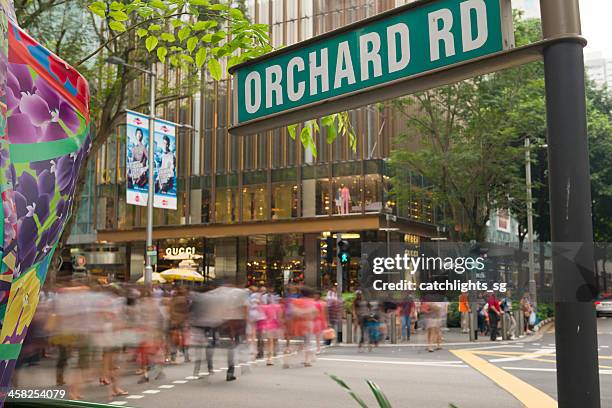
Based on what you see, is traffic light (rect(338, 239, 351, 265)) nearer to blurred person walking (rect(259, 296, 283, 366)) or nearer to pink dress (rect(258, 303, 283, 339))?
blurred person walking (rect(259, 296, 283, 366))

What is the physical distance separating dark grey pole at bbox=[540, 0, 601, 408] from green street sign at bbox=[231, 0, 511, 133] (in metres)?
A: 0.25

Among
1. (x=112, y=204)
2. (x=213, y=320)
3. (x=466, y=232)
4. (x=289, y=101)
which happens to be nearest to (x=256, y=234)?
(x=112, y=204)

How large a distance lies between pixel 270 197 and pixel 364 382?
83.6ft

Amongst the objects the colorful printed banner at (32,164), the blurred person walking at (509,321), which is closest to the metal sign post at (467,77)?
the colorful printed banner at (32,164)

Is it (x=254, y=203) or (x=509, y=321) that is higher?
(x=254, y=203)

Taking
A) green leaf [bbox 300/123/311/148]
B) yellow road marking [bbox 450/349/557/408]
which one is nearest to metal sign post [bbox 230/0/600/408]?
green leaf [bbox 300/123/311/148]

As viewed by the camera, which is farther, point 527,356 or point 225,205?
point 225,205

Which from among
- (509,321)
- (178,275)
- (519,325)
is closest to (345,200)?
(178,275)

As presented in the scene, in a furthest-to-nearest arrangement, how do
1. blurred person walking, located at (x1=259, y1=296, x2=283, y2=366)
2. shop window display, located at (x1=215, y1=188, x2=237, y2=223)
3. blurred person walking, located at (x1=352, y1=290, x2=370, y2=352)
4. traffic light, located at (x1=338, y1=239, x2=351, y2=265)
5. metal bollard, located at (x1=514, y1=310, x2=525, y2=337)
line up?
1. shop window display, located at (x1=215, y1=188, x2=237, y2=223)
2. metal bollard, located at (x1=514, y1=310, x2=525, y2=337)
3. traffic light, located at (x1=338, y1=239, x2=351, y2=265)
4. blurred person walking, located at (x1=352, y1=290, x2=370, y2=352)
5. blurred person walking, located at (x1=259, y1=296, x2=283, y2=366)

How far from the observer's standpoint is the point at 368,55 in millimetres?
1959

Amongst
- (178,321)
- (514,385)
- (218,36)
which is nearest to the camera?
(218,36)

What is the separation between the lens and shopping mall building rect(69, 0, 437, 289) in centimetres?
3575

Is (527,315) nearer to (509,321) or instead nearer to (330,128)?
(509,321)

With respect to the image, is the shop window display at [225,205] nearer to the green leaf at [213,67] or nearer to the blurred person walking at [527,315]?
the blurred person walking at [527,315]
